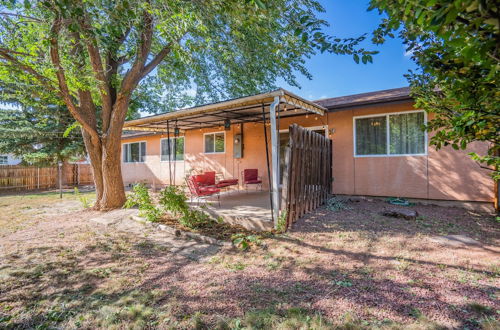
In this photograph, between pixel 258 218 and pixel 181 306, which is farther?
pixel 258 218

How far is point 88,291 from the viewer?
3.00m

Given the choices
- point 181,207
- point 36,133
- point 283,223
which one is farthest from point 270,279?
point 36,133

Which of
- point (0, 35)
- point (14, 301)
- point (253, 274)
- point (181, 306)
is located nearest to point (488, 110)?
point (253, 274)

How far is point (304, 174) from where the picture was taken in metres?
5.50

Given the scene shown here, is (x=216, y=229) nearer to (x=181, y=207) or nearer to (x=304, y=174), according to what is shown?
(x=181, y=207)

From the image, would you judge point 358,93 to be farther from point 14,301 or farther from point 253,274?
point 14,301

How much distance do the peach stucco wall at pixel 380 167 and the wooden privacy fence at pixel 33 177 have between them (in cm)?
1182

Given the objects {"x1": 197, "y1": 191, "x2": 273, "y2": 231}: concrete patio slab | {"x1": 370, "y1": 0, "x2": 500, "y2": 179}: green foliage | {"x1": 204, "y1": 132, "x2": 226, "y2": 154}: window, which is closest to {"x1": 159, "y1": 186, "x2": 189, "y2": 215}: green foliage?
{"x1": 197, "y1": 191, "x2": 273, "y2": 231}: concrete patio slab

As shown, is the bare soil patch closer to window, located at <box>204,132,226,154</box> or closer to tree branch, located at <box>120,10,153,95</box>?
tree branch, located at <box>120,10,153,95</box>

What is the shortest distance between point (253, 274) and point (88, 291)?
1.96 metres

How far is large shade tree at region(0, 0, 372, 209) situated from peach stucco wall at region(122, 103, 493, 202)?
2467 millimetres

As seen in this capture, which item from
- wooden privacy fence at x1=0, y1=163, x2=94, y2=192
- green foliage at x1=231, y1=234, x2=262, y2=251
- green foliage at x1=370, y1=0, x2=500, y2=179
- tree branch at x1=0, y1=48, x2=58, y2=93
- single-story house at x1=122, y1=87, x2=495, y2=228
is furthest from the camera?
wooden privacy fence at x1=0, y1=163, x2=94, y2=192

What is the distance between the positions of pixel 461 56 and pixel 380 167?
6.34 metres

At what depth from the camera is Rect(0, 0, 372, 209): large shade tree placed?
361cm
